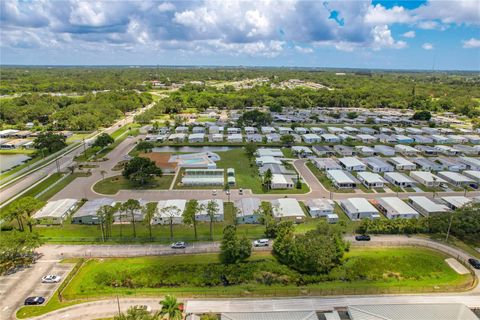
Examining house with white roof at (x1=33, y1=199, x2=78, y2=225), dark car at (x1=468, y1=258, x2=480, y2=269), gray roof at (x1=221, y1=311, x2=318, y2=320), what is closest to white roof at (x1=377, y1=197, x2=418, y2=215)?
dark car at (x1=468, y1=258, x2=480, y2=269)

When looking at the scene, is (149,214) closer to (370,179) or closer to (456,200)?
(370,179)

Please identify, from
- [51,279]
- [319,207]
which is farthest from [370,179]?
[51,279]

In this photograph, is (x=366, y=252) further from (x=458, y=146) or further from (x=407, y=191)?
(x=458, y=146)

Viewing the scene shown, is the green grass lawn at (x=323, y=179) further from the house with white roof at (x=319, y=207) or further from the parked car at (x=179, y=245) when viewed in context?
the parked car at (x=179, y=245)

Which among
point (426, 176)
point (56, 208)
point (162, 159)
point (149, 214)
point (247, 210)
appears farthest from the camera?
point (162, 159)

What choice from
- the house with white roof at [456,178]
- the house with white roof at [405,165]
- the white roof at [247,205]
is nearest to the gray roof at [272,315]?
the white roof at [247,205]

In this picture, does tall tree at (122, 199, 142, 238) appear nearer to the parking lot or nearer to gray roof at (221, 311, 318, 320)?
the parking lot
